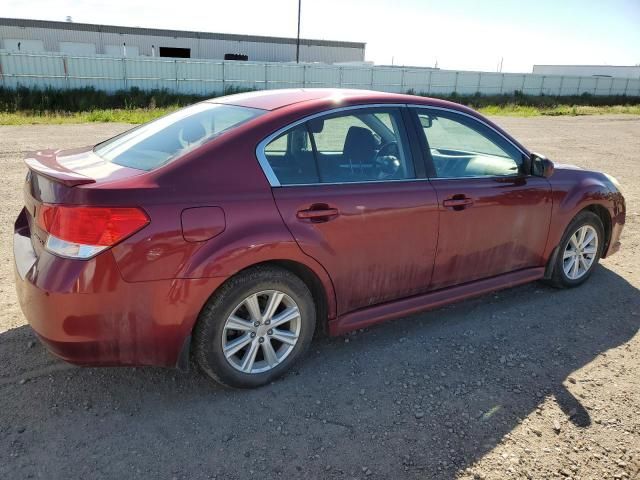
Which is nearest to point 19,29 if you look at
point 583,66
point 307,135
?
point 307,135

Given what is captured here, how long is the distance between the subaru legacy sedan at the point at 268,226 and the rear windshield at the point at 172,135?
17mm

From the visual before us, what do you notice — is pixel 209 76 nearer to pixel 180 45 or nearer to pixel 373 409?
pixel 180 45

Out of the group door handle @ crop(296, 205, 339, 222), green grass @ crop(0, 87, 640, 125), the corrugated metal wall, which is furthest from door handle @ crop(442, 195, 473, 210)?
the corrugated metal wall

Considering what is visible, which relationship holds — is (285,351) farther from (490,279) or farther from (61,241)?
(490,279)

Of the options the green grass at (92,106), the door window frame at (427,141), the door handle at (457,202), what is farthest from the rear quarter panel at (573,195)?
the green grass at (92,106)

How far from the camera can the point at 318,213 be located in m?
3.05

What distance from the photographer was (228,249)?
108 inches

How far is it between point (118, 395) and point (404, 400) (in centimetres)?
166

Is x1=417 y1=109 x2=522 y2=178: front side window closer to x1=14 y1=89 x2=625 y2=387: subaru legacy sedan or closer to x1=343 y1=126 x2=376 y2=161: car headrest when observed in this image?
x1=14 y1=89 x2=625 y2=387: subaru legacy sedan

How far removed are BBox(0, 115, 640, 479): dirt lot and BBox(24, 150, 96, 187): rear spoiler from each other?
122 centimetres

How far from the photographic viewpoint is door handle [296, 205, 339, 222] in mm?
2998

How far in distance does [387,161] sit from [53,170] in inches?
79.1

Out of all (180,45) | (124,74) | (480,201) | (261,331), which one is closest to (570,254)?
(480,201)

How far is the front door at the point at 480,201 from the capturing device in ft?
12.0
